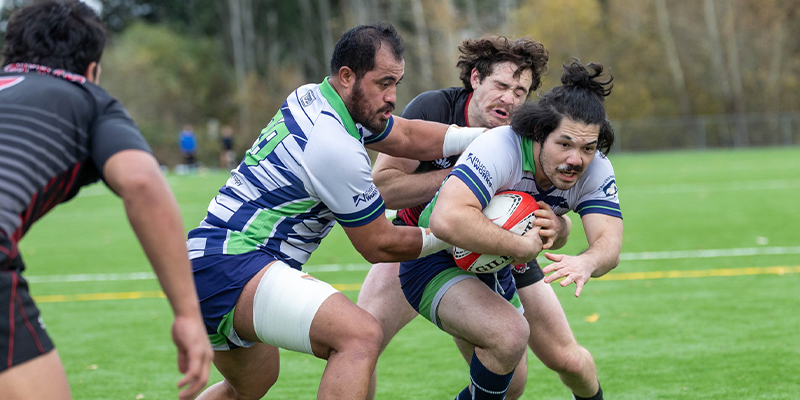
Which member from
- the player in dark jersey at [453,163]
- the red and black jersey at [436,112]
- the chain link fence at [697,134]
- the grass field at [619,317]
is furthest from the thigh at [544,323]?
the chain link fence at [697,134]

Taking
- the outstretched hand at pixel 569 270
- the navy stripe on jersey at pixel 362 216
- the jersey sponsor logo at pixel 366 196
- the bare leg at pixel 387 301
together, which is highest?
the jersey sponsor logo at pixel 366 196

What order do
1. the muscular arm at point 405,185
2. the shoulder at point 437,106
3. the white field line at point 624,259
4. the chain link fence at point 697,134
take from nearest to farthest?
the muscular arm at point 405,185, the shoulder at point 437,106, the white field line at point 624,259, the chain link fence at point 697,134

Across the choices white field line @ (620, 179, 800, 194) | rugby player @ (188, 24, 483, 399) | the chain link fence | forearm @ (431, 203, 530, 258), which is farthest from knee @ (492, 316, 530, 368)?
the chain link fence

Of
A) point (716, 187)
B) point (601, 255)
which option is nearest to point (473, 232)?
point (601, 255)

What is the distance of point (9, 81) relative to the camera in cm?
268

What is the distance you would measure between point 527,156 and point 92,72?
7.24ft

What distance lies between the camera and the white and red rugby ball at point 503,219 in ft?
13.2

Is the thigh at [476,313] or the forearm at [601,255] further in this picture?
the thigh at [476,313]

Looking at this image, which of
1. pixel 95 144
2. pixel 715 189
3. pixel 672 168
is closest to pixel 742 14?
pixel 672 168

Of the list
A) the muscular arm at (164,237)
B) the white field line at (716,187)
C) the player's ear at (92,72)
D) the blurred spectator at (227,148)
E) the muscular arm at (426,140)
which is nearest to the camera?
the muscular arm at (164,237)

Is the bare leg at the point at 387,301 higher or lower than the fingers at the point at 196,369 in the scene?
lower

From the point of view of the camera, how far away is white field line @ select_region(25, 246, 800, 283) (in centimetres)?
1070

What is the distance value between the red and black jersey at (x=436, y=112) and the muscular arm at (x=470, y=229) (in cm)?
100

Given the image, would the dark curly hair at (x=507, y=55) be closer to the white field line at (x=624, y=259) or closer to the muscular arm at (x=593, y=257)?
the muscular arm at (x=593, y=257)
